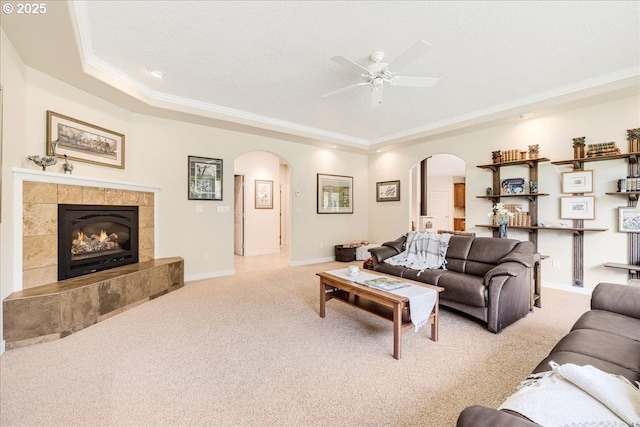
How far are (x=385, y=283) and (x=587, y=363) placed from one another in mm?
1492

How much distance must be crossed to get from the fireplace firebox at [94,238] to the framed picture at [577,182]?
6190mm

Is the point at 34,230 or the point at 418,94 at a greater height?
the point at 418,94

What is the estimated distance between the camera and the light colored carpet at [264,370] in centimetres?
165

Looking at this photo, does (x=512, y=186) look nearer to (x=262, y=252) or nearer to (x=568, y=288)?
(x=568, y=288)

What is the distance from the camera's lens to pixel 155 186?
4238mm

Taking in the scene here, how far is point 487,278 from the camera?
9.08 feet

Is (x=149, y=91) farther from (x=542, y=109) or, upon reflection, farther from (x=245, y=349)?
(x=542, y=109)

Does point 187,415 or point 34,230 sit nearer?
point 187,415

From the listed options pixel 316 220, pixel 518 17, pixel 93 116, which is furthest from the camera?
pixel 316 220

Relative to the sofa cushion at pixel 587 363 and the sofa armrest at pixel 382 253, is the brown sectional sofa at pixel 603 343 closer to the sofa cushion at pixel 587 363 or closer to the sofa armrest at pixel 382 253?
the sofa cushion at pixel 587 363

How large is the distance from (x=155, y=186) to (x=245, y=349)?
9.96 ft

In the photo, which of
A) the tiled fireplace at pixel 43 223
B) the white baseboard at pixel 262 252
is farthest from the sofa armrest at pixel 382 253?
the white baseboard at pixel 262 252

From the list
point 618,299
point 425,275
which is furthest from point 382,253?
point 618,299

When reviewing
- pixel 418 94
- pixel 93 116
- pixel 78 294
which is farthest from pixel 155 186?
pixel 418 94
